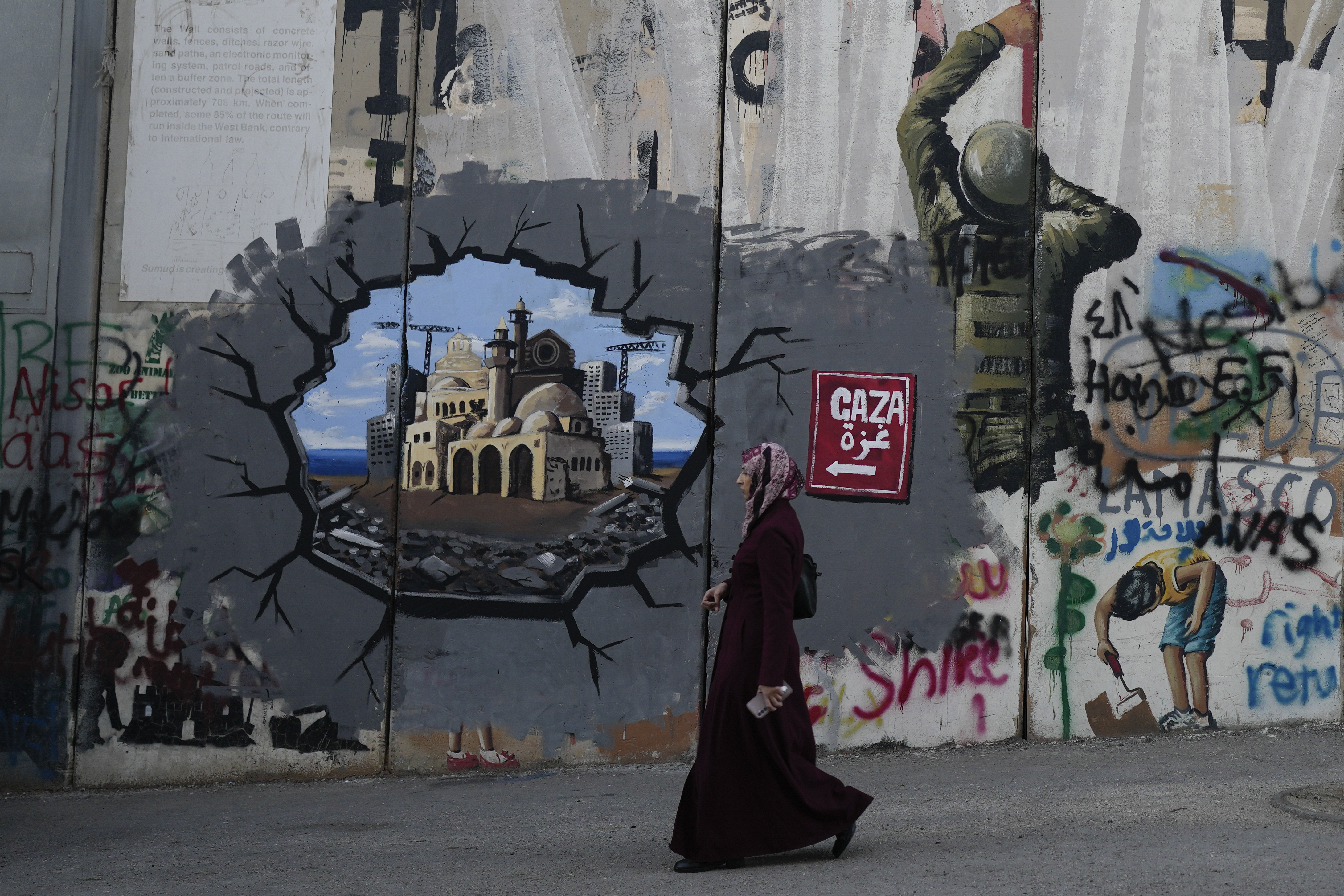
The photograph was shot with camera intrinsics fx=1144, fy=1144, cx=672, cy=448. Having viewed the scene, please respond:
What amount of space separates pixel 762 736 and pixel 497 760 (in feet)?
7.26

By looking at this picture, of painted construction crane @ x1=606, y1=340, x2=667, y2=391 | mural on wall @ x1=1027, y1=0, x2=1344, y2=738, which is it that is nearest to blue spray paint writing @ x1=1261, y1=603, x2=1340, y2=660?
mural on wall @ x1=1027, y1=0, x2=1344, y2=738

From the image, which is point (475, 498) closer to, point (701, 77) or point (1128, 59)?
point (701, 77)

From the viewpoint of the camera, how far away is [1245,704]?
6070 mm

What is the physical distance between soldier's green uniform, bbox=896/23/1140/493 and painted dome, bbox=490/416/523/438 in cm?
229

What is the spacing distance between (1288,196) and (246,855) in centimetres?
600

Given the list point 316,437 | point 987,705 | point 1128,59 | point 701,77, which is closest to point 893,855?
point 987,705

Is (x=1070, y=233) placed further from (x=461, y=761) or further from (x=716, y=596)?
(x=461, y=761)

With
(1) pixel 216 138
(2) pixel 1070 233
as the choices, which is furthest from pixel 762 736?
(1) pixel 216 138

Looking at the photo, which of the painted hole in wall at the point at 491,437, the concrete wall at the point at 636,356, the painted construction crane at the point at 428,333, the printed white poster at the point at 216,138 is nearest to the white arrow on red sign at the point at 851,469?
the concrete wall at the point at 636,356

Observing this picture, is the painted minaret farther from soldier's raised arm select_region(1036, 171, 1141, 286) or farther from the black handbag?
soldier's raised arm select_region(1036, 171, 1141, 286)

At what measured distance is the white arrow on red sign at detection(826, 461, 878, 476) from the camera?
5.97m

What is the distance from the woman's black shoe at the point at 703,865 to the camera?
4078 millimetres

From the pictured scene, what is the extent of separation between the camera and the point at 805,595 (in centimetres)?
418

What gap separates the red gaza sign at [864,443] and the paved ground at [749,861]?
1.39m
